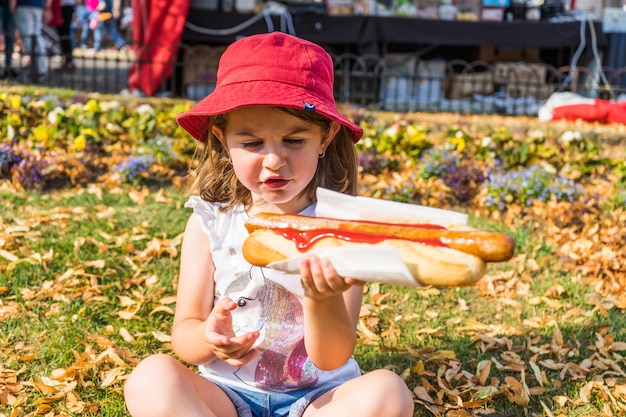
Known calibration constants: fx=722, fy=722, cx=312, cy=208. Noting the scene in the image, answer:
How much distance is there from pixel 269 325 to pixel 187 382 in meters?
0.29

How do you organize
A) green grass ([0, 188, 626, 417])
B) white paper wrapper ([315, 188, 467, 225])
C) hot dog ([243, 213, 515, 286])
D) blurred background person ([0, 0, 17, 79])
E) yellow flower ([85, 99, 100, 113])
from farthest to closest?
blurred background person ([0, 0, 17, 79]), yellow flower ([85, 99, 100, 113]), green grass ([0, 188, 626, 417]), white paper wrapper ([315, 188, 467, 225]), hot dog ([243, 213, 515, 286])

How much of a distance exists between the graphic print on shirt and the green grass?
63 centimetres

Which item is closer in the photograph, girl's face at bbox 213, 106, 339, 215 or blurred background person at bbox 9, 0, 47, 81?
girl's face at bbox 213, 106, 339, 215

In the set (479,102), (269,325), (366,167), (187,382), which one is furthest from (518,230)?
(479,102)

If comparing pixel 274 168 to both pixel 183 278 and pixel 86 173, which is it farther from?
pixel 86 173

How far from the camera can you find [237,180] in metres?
2.23

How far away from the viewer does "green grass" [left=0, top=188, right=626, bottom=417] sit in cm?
262

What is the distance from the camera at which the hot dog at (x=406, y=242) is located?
1453 millimetres

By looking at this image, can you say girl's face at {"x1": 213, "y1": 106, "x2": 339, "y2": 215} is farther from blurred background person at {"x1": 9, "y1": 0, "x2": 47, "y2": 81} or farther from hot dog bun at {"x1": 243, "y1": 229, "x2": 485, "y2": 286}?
blurred background person at {"x1": 9, "y1": 0, "x2": 47, "y2": 81}

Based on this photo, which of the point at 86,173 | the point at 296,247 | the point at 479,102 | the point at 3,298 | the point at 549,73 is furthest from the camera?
the point at 549,73

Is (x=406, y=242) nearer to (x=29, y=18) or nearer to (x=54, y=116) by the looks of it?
(x=54, y=116)

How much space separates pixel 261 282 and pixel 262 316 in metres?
0.10

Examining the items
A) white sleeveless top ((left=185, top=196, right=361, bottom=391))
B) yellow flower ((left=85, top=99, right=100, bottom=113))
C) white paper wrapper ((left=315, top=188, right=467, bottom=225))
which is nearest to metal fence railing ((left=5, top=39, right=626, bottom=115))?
yellow flower ((left=85, top=99, right=100, bottom=113))

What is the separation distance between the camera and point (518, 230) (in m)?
4.22
